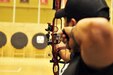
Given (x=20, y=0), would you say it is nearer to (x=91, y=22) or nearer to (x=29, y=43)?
(x=29, y=43)

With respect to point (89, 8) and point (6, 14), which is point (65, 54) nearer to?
point (89, 8)

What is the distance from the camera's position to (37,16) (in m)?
11.0

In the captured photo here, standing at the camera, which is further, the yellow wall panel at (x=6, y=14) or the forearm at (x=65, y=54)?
the yellow wall panel at (x=6, y=14)

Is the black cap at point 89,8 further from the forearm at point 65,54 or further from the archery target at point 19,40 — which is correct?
the archery target at point 19,40

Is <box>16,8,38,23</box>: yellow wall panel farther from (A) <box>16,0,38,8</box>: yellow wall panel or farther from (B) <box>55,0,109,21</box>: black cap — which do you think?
(B) <box>55,0,109,21</box>: black cap

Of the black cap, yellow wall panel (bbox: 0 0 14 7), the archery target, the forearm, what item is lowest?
the archery target

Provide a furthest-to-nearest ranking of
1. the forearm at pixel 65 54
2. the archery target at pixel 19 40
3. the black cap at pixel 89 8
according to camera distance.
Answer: the archery target at pixel 19 40 < the forearm at pixel 65 54 < the black cap at pixel 89 8

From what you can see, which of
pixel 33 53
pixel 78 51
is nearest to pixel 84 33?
pixel 78 51

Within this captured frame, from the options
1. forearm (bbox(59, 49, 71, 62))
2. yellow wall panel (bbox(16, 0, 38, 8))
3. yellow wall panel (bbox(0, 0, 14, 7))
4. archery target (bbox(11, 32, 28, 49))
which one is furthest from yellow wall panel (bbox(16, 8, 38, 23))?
forearm (bbox(59, 49, 71, 62))

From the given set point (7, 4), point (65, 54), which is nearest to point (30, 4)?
point (7, 4)

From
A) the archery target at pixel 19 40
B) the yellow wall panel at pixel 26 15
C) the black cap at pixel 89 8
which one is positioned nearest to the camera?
the black cap at pixel 89 8

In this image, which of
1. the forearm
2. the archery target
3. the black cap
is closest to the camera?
the black cap

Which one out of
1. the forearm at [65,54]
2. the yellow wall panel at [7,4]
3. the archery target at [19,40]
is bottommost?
the archery target at [19,40]

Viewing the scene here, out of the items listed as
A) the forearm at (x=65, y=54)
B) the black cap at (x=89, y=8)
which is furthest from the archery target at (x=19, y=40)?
the black cap at (x=89, y=8)
